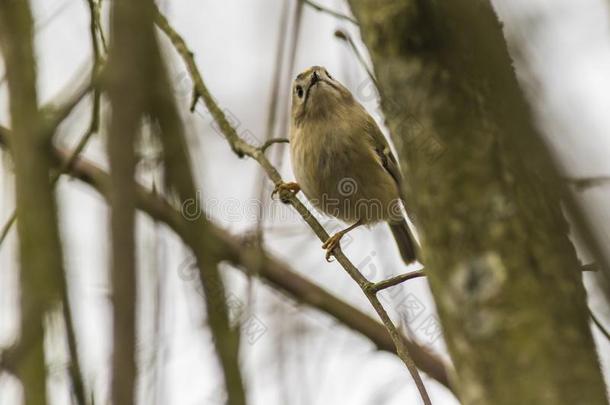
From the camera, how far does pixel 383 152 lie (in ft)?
16.1

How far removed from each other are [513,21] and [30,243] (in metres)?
0.95

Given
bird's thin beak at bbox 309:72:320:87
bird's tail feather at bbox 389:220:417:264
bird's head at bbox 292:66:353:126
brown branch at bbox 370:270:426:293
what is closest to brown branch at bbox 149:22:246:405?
brown branch at bbox 370:270:426:293

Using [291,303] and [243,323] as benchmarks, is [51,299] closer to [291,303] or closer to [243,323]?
[243,323]

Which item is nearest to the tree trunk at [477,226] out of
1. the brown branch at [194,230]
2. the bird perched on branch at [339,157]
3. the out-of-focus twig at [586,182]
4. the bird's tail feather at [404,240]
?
the out-of-focus twig at [586,182]

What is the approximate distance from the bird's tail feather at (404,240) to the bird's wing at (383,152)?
26.1 inches

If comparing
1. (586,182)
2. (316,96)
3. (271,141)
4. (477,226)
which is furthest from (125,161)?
(316,96)

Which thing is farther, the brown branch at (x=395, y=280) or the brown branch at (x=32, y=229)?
the brown branch at (x=395, y=280)

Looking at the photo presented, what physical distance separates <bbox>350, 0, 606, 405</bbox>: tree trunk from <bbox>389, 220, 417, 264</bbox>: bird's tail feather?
3.90 m

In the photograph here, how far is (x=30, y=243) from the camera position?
155cm

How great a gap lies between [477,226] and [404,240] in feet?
13.4

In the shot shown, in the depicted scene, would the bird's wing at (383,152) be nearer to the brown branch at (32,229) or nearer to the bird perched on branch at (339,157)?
the bird perched on branch at (339,157)

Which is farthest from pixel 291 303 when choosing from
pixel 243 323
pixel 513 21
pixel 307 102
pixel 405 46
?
pixel 513 21

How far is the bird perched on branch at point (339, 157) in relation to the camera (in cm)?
466

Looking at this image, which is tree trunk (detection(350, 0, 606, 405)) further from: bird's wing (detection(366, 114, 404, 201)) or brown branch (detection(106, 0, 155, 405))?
bird's wing (detection(366, 114, 404, 201))
